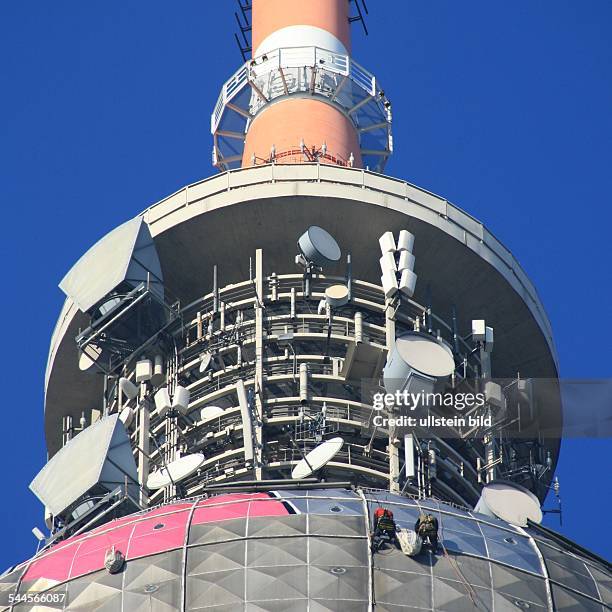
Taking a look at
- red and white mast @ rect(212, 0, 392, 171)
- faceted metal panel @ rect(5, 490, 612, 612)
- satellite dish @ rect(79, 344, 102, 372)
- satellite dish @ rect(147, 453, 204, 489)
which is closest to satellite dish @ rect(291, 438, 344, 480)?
faceted metal panel @ rect(5, 490, 612, 612)

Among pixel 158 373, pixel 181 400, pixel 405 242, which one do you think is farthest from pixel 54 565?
pixel 405 242

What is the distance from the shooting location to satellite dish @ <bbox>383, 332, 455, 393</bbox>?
6906 cm

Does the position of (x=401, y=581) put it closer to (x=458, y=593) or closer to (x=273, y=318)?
(x=458, y=593)

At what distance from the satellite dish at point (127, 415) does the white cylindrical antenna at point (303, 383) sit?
5816 mm

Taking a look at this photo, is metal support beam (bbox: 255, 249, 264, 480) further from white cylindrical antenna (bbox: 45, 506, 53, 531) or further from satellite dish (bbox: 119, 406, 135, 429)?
white cylindrical antenna (bbox: 45, 506, 53, 531)

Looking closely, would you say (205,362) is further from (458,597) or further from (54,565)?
(458,597)

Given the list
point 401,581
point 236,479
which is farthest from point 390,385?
point 401,581

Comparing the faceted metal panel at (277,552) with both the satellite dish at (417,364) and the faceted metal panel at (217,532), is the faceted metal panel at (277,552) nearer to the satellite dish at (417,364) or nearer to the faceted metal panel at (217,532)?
the faceted metal panel at (217,532)

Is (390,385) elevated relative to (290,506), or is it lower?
elevated

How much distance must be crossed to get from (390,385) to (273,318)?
5.84 meters

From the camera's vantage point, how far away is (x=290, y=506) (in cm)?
6312

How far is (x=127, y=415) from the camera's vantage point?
74125mm

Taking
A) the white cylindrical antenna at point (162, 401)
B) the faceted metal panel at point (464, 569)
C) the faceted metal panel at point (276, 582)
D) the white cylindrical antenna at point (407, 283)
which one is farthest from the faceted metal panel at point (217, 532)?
the white cylindrical antenna at point (407, 283)

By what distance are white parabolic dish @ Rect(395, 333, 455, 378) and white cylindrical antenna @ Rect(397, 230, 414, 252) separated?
13.3 ft
